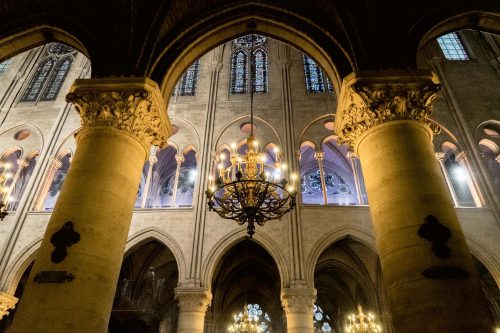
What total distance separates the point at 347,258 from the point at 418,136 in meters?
11.2

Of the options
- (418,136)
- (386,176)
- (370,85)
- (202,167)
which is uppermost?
(202,167)

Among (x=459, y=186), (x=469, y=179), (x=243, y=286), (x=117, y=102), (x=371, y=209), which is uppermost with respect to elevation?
(x=459, y=186)

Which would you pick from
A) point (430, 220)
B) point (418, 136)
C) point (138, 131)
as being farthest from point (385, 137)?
point (138, 131)

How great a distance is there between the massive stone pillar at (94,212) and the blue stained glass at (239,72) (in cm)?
968

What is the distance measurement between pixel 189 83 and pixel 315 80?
5.37 metres

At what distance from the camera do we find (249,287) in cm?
1950

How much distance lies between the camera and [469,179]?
12.3 m

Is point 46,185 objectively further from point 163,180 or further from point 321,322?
point 321,322

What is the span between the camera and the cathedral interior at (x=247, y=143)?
414 centimetres

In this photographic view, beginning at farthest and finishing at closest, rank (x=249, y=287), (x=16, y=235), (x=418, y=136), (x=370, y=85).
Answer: (x=249, y=287) < (x=16, y=235) < (x=370, y=85) < (x=418, y=136)

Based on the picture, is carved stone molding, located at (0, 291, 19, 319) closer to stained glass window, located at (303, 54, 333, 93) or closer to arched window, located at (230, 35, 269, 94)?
arched window, located at (230, 35, 269, 94)

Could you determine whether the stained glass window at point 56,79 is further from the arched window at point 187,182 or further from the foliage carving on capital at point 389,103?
the foliage carving on capital at point 389,103

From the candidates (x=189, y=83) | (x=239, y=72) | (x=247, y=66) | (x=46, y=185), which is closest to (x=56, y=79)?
(x=46, y=185)

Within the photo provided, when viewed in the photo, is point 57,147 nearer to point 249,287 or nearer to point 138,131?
point 138,131
